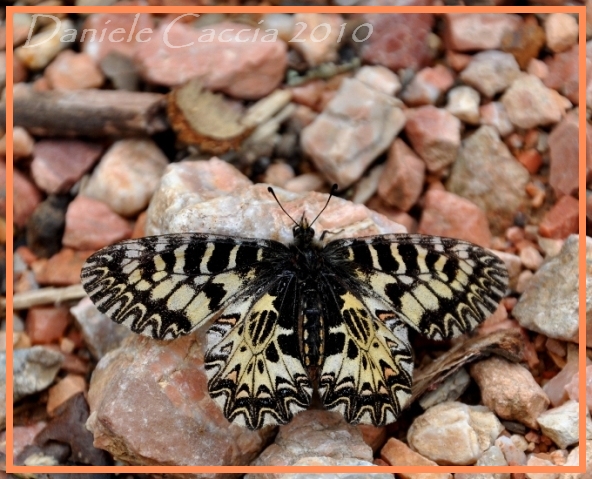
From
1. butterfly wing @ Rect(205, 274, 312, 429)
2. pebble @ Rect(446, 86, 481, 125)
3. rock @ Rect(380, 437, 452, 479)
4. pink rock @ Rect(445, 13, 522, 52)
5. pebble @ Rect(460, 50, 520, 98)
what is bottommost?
rock @ Rect(380, 437, 452, 479)

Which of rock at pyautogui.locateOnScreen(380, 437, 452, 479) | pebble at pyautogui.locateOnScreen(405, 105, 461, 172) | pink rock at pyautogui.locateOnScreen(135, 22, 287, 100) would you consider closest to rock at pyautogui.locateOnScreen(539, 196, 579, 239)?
pebble at pyautogui.locateOnScreen(405, 105, 461, 172)

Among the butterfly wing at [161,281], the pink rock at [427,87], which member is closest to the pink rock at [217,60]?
the pink rock at [427,87]

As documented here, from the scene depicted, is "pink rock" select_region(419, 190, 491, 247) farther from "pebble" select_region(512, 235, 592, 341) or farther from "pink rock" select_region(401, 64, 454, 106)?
"pink rock" select_region(401, 64, 454, 106)

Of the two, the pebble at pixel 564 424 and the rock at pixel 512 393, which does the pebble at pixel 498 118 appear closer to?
the rock at pixel 512 393

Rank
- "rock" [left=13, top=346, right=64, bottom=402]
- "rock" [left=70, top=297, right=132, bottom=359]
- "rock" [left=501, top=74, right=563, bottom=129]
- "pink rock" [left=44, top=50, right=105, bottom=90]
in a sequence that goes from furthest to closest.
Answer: "pink rock" [left=44, top=50, right=105, bottom=90] < "rock" [left=501, top=74, right=563, bottom=129] < "rock" [left=70, top=297, right=132, bottom=359] < "rock" [left=13, top=346, right=64, bottom=402]

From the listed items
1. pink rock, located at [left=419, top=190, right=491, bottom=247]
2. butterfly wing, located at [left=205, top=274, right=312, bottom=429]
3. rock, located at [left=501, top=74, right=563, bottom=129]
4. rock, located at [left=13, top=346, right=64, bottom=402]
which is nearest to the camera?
butterfly wing, located at [left=205, top=274, right=312, bottom=429]

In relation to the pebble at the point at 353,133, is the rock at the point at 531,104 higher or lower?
higher
